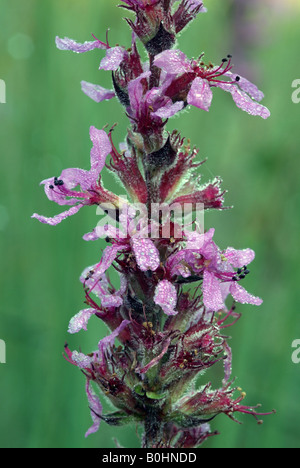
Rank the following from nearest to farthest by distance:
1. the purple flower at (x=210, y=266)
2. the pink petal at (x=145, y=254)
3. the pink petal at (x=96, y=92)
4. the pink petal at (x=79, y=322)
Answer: the pink petal at (x=145, y=254), the purple flower at (x=210, y=266), the pink petal at (x=79, y=322), the pink petal at (x=96, y=92)

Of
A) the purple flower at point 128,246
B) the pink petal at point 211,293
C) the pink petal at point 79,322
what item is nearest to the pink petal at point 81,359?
the pink petal at point 79,322

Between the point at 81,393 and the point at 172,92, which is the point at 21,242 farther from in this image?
the point at 172,92

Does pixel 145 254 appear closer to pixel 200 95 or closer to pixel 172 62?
pixel 200 95

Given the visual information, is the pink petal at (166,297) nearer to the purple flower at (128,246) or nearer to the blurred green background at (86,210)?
the purple flower at (128,246)

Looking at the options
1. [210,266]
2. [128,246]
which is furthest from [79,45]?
[210,266]

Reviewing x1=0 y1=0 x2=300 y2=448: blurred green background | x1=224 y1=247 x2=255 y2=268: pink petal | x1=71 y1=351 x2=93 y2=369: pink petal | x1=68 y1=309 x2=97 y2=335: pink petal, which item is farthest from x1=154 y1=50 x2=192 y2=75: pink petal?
x1=0 y1=0 x2=300 y2=448: blurred green background

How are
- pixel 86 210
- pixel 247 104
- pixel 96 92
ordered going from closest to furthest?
pixel 247 104 → pixel 96 92 → pixel 86 210

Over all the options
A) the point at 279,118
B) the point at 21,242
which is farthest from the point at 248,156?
the point at 21,242
